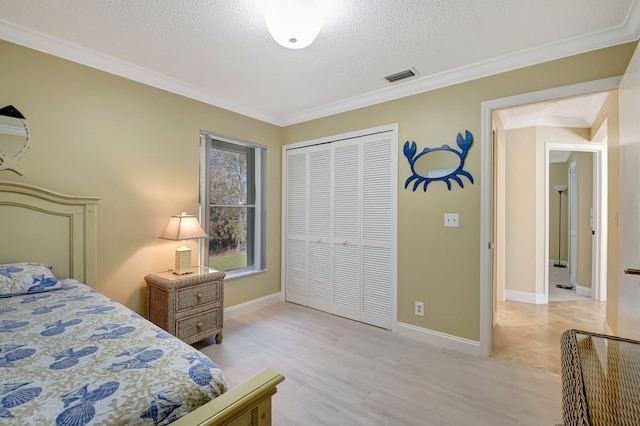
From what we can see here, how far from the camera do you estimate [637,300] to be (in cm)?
152

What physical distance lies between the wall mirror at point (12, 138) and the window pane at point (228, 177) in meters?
1.47

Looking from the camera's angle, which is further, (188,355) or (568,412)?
(188,355)

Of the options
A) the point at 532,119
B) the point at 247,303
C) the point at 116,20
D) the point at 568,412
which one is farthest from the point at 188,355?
the point at 532,119

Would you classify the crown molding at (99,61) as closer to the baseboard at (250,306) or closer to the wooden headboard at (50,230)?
A: the wooden headboard at (50,230)

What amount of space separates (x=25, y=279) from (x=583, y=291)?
6356 millimetres

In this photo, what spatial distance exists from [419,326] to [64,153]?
3.37 meters

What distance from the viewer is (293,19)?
160 cm

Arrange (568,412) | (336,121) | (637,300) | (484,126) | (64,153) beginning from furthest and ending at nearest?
(336,121)
(484,126)
(64,153)
(637,300)
(568,412)

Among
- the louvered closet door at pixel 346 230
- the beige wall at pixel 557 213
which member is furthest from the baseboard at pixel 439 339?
the beige wall at pixel 557 213

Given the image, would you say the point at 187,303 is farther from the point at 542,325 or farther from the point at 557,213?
the point at 557,213

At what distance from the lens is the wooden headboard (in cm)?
194

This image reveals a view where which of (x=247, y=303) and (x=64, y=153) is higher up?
(x=64, y=153)

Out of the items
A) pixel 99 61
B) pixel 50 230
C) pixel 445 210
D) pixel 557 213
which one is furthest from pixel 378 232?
pixel 557 213

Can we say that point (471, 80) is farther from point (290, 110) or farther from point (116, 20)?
point (116, 20)
